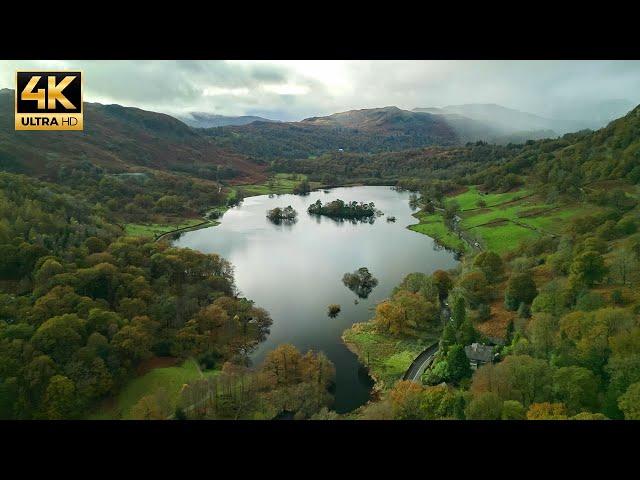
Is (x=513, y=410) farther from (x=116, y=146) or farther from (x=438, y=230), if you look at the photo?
(x=116, y=146)

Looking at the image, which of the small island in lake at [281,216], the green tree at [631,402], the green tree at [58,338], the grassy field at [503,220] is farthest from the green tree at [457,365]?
the small island in lake at [281,216]

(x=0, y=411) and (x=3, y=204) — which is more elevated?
(x=3, y=204)

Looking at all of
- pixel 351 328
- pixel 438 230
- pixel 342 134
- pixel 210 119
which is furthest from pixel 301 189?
pixel 210 119

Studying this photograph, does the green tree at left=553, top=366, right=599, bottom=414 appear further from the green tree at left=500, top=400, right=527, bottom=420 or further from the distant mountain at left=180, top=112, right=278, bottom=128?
the distant mountain at left=180, top=112, right=278, bottom=128

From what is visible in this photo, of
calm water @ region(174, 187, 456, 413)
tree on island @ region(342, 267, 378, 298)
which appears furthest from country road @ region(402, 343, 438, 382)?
tree on island @ region(342, 267, 378, 298)

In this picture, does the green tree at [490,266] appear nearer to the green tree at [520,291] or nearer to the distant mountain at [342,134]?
the green tree at [520,291]

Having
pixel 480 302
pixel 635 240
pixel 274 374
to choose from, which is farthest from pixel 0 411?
pixel 635 240
